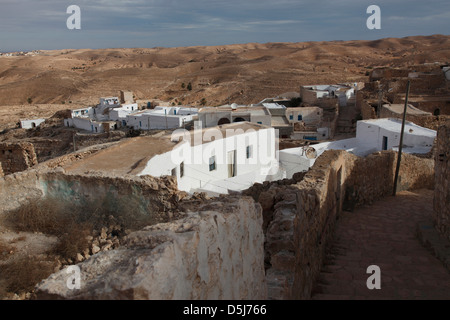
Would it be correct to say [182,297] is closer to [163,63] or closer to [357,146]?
[357,146]

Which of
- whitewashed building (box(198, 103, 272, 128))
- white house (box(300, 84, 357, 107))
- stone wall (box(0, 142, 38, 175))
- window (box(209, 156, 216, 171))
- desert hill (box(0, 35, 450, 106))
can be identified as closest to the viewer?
stone wall (box(0, 142, 38, 175))

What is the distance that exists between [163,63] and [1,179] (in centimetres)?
8157

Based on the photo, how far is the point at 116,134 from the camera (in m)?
27.2

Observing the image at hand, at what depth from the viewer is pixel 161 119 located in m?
26.0

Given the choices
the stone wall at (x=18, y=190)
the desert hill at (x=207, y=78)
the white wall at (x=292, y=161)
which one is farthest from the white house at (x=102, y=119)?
the stone wall at (x=18, y=190)

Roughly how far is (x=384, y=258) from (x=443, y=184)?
6.48ft

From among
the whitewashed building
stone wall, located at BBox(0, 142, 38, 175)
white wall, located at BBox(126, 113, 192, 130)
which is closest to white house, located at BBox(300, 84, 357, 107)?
the whitewashed building

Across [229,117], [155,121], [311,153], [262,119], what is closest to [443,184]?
[311,153]

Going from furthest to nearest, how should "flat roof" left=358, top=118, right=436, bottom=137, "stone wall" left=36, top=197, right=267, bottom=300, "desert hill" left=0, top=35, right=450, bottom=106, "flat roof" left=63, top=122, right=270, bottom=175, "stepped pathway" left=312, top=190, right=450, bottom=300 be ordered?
"desert hill" left=0, top=35, right=450, bottom=106, "flat roof" left=358, top=118, right=436, bottom=137, "flat roof" left=63, top=122, right=270, bottom=175, "stepped pathway" left=312, top=190, right=450, bottom=300, "stone wall" left=36, top=197, right=267, bottom=300

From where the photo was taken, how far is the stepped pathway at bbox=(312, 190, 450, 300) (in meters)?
5.27

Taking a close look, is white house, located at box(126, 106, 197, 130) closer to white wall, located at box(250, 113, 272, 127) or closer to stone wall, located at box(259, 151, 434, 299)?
white wall, located at box(250, 113, 272, 127)

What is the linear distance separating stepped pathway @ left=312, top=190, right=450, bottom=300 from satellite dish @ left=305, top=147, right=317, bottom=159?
5503 mm

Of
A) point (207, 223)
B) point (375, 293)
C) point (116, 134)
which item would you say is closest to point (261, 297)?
point (207, 223)

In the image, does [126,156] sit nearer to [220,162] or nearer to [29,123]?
[220,162]
